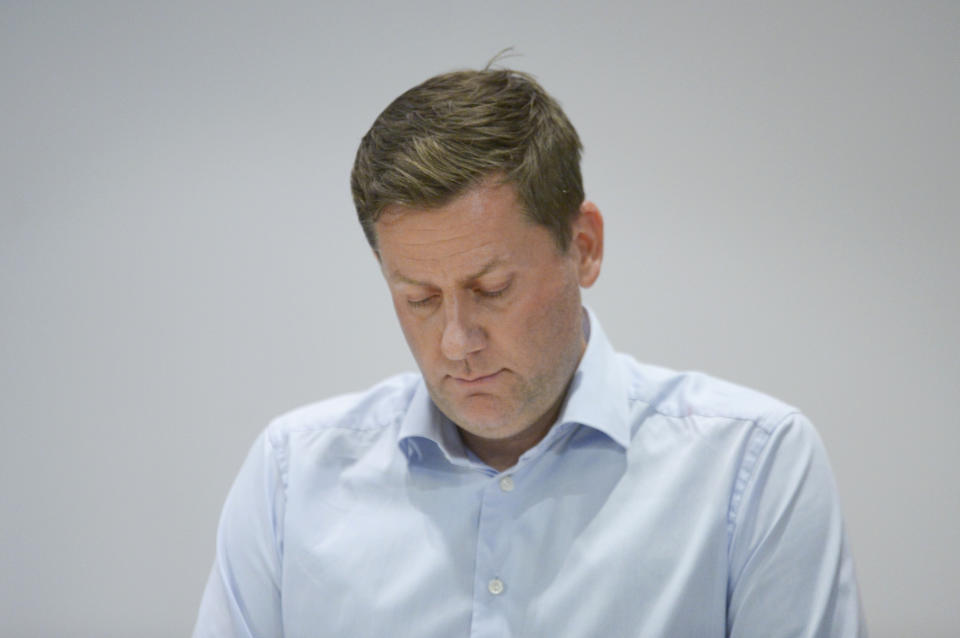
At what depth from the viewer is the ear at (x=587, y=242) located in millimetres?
1353

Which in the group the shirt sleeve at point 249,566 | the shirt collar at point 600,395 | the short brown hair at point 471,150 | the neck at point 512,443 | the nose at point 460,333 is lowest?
the shirt sleeve at point 249,566

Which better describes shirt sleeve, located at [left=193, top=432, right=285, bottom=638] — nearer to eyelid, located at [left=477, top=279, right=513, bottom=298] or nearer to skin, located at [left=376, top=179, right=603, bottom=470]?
skin, located at [left=376, top=179, right=603, bottom=470]

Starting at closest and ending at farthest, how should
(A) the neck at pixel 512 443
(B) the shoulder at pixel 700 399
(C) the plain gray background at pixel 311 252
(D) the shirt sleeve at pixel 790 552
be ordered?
(D) the shirt sleeve at pixel 790 552 → (B) the shoulder at pixel 700 399 → (A) the neck at pixel 512 443 → (C) the plain gray background at pixel 311 252

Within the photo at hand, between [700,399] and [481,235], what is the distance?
416 mm

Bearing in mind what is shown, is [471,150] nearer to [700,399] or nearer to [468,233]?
[468,233]

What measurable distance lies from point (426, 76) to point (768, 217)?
0.77m

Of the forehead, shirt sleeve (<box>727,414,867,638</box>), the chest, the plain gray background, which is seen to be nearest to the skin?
the forehead

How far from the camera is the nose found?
1.22 meters

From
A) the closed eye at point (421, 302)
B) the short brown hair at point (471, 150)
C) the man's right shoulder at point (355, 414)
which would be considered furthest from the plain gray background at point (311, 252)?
the closed eye at point (421, 302)

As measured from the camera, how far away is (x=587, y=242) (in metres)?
1.38

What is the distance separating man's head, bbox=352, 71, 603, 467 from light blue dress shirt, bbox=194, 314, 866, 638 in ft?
0.32

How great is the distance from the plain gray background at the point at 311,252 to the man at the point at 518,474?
0.59m

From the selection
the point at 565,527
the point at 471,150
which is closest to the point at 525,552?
the point at 565,527

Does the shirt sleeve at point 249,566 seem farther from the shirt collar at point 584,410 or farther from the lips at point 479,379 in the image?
the lips at point 479,379
